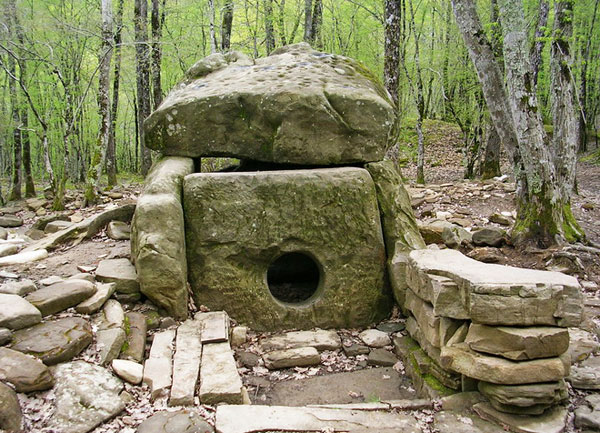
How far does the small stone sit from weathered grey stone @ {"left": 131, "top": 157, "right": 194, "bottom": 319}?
2071mm

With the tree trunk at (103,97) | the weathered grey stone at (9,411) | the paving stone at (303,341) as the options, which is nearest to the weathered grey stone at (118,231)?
the paving stone at (303,341)

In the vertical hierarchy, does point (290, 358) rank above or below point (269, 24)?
below

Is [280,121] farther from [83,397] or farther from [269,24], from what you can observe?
[269,24]

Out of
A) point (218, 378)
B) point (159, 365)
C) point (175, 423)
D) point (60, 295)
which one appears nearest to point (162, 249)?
point (60, 295)

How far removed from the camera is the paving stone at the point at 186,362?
137 inches

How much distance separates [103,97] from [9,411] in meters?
8.66

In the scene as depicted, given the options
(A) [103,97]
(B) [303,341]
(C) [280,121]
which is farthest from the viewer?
(A) [103,97]

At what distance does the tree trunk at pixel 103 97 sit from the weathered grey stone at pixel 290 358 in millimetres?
7553

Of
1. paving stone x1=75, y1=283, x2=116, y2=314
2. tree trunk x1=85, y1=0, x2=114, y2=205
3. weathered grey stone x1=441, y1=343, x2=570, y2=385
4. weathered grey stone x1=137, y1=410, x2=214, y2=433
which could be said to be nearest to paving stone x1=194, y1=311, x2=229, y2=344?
paving stone x1=75, y1=283, x2=116, y2=314

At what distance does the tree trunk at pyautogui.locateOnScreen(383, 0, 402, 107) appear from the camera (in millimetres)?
8930

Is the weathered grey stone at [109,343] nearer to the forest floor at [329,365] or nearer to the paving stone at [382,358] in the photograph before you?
the forest floor at [329,365]

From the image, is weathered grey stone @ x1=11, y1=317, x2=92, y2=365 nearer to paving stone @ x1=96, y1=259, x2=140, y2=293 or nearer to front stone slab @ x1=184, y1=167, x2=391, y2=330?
paving stone @ x1=96, y1=259, x2=140, y2=293

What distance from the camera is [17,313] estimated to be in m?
3.71

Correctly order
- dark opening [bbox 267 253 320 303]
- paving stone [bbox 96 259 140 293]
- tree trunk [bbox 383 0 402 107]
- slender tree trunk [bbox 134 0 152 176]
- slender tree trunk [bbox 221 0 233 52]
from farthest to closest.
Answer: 1. slender tree trunk [bbox 134 0 152 176]
2. slender tree trunk [bbox 221 0 233 52]
3. tree trunk [bbox 383 0 402 107]
4. dark opening [bbox 267 253 320 303]
5. paving stone [bbox 96 259 140 293]
